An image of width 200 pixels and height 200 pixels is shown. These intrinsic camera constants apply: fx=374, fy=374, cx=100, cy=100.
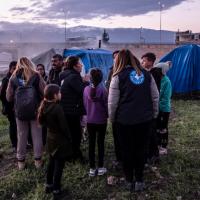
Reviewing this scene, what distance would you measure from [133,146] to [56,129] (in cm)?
101

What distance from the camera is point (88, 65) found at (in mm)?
16938

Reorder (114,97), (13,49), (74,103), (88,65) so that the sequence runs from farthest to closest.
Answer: (13,49) → (88,65) → (74,103) → (114,97)

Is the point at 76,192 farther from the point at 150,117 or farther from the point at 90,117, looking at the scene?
the point at 150,117

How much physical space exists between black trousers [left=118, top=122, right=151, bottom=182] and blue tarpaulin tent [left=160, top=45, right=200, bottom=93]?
11.2 metres

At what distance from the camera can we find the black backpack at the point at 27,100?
5586 millimetres

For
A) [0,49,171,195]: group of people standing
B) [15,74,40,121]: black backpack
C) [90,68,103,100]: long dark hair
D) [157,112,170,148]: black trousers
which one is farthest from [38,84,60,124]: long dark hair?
[157,112,170,148]: black trousers

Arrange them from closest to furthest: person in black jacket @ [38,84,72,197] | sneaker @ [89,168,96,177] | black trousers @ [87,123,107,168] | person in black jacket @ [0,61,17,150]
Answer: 1. person in black jacket @ [38,84,72,197]
2. black trousers @ [87,123,107,168]
3. sneaker @ [89,168,96,177]
4. person in black jacket @ [0,61,17,150]

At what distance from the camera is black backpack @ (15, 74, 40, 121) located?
18.3 ft

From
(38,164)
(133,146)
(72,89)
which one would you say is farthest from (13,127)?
(133,146)

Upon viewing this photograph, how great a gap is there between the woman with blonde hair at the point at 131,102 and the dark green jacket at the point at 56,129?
0.63 m

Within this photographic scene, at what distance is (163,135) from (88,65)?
Result: 11049 mm

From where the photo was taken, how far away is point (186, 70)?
51.4 ft

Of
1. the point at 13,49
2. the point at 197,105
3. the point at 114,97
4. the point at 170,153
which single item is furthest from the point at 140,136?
the point at 13,49

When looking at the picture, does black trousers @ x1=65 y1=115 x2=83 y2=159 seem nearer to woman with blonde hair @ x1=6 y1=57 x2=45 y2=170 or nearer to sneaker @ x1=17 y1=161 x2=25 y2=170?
woman with blonde hair @ x1=6 y1=57 x2=45 y2=170
